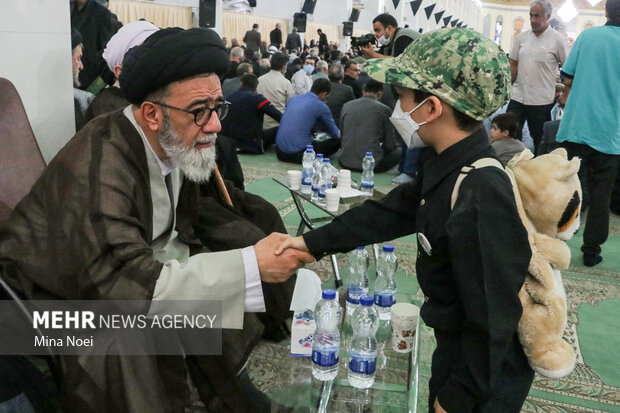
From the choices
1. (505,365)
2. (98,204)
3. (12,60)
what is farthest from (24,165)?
(505,365)

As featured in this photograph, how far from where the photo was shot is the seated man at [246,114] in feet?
21.5

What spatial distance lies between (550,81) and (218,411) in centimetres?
440

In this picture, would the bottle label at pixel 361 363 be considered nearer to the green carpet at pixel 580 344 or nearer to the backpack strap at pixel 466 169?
the green carpet at pixel 580 344

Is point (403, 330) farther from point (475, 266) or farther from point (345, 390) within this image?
point (475, 266)

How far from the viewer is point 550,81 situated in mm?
5062

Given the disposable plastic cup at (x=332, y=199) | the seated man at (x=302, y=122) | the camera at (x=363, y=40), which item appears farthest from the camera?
the seated man at (x=302, y=122)

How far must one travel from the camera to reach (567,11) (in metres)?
38.6

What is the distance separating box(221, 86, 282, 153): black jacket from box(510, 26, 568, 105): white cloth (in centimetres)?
291

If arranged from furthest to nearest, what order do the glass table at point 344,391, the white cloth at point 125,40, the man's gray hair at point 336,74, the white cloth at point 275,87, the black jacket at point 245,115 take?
the man's gray hair at point 336,74 < the white cloth at point 275,87 < the black jacket at point 245,115 < the white cloth at point 125,40 < the glass table at point 344,391

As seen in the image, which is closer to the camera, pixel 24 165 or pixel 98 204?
pixel 98 204

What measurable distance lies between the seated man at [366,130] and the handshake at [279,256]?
4.29 m

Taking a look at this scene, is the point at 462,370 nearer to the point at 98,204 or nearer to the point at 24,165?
the point at 98,204

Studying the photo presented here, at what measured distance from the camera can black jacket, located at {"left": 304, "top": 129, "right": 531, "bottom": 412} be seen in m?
1.17

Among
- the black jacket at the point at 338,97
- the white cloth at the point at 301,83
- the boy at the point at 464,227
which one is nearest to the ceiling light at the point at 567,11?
the white cloth at the point at 301,83
